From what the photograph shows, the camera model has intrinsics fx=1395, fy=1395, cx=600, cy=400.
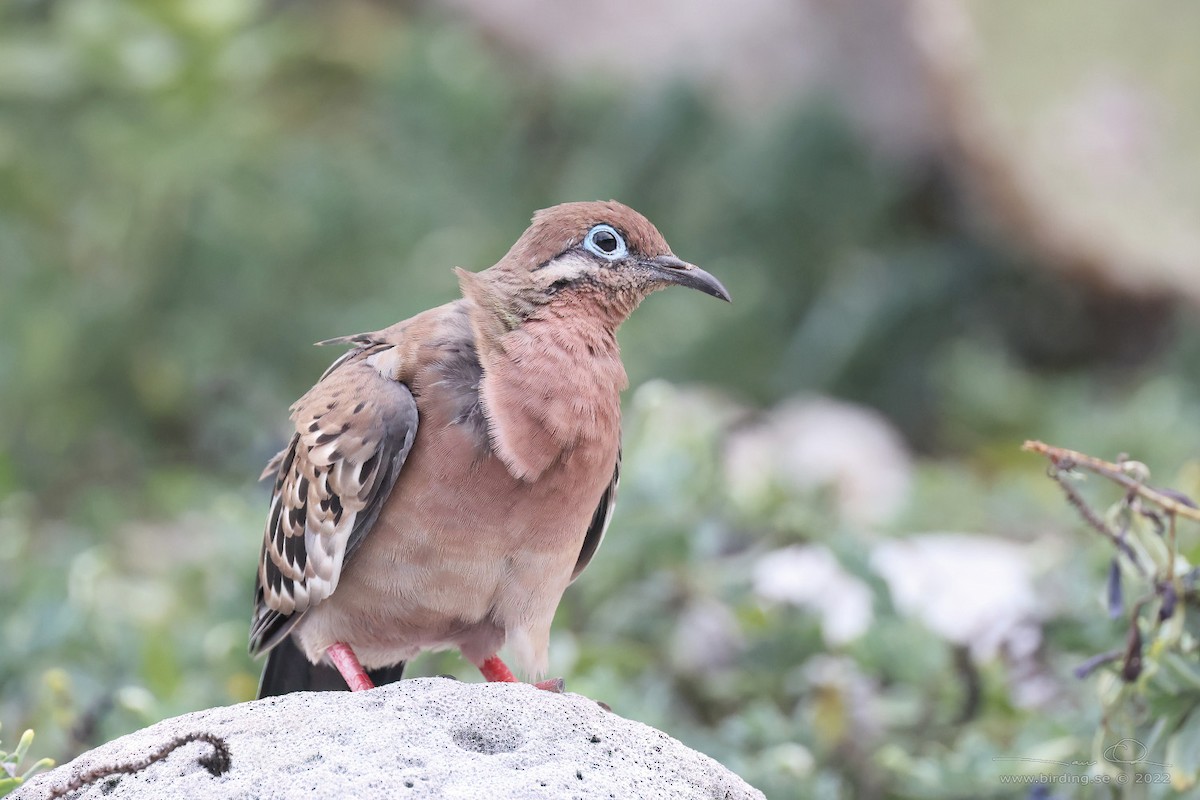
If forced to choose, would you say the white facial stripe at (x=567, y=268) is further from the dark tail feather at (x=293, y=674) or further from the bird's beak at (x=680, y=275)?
the dark tail feather at (x=293, y=674)

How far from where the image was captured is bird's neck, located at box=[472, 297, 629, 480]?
10.3 ft

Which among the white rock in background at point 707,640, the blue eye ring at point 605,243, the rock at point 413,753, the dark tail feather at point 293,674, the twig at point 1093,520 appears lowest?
the rock at point 413,753

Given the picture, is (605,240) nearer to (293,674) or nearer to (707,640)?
(293,674)

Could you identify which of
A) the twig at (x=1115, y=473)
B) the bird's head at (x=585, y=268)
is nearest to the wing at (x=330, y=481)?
the bird's head at (x=585, y=268)

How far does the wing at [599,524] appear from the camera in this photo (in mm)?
3551

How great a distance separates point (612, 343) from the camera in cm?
340

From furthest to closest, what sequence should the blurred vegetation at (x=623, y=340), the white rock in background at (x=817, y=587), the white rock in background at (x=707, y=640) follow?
the white rock in background at (x=817, y=587)
the white rock in background at (x=707, y=640)
the blurred vegetation at (x=623, y=340)

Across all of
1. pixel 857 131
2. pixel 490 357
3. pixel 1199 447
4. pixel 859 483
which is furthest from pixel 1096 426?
pixel 490 357

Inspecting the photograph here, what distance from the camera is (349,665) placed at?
3.39 metres

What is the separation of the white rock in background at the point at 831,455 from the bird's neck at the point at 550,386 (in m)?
2.45

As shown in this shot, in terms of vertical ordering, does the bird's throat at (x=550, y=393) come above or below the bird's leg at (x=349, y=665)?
above

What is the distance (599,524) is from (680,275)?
681 millimetres

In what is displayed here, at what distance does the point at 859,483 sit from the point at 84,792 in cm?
552

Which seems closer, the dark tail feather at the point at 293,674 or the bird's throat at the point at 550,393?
the bird's throat at the point at 550,393
